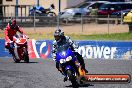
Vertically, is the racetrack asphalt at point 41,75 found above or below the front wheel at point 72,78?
below

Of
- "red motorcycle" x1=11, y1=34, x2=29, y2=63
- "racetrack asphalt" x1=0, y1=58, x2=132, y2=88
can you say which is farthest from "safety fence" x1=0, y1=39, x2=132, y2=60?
"red motorcycle" x1=11, y1=34, x2=29, y2=63

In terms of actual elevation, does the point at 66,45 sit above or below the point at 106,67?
above

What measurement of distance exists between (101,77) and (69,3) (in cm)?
4378

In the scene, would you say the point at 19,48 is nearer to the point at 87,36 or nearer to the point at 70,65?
the point at 70,65

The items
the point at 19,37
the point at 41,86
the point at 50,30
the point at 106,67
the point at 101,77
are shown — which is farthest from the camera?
the point at 50,30

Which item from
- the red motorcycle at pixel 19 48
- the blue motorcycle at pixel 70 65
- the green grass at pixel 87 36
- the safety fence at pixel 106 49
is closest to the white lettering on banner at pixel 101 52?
the safety fence at pixel 106 49

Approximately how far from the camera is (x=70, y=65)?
15.6m

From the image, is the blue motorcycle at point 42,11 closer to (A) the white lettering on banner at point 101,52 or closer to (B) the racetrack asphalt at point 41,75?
(A) the white lettering on banner at point 101,52

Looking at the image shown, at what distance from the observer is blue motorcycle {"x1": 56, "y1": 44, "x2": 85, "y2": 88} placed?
15367 millimetres

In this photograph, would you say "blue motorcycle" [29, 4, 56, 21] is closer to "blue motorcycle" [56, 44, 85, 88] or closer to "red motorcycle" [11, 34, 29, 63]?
"red motorcycle" [11, 34, 29, 63]

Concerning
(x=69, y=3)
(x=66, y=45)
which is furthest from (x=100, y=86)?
(x=69, y=3)

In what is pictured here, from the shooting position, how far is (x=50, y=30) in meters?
39.7

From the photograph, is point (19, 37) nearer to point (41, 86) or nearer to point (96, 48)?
point (96, 48)

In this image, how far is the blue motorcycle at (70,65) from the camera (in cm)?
1537
